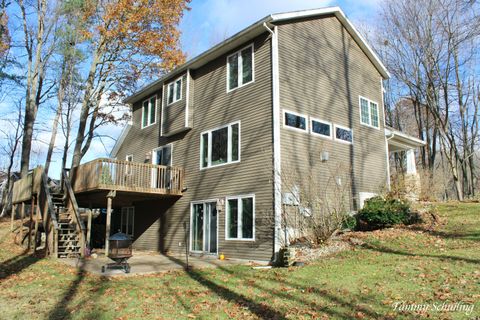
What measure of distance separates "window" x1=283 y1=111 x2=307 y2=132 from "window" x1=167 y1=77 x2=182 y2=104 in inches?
216

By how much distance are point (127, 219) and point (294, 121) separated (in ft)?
37.2

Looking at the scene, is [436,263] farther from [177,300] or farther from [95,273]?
[95,273]

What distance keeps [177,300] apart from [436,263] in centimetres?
550

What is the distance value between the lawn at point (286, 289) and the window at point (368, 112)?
21.1 feet

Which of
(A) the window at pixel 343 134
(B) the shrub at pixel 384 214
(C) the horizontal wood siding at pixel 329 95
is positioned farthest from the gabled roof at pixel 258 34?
(B) the shrub at pixel 384 214

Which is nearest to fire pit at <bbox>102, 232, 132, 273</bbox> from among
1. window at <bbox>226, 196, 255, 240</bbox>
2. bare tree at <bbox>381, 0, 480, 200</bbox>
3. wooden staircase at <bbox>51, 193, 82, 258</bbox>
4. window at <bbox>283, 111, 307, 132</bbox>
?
wooden staircase at <bbox>51, 193, 82, 258</bbox>

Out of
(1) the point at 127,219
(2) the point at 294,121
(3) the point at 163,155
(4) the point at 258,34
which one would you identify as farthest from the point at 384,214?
(1) the point at 127,219

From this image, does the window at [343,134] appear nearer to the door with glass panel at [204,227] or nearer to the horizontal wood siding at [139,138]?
the door with glass panel at [204,227]

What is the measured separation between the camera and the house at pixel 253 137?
12.1m

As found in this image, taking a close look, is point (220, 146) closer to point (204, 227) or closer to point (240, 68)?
point (240, 68)

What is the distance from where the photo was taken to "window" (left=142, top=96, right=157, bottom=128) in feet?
60.5

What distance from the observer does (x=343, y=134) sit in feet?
47.5

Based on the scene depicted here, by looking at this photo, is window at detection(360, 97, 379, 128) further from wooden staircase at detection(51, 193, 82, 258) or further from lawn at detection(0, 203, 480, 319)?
wooden staircase at detection(51, 193, 82, 258)

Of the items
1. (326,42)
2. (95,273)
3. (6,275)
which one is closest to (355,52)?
(326,42)
